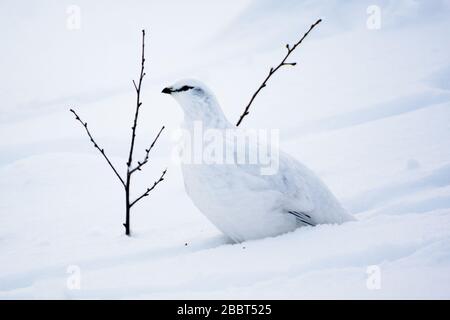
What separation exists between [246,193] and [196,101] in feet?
→ 1.76

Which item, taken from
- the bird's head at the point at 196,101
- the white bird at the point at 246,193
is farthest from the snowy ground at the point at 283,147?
the bird's head at the point at 196,101

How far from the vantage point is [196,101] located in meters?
2.16

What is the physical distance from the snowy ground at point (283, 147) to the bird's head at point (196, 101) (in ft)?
1.91

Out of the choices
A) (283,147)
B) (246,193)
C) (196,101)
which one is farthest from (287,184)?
(283,147)

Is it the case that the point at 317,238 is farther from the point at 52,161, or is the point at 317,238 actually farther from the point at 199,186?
the point at 52,161

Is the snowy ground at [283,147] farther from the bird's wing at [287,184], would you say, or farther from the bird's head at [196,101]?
the bird's head at [196,101]

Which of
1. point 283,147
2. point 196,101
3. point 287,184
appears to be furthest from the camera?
point 283,147

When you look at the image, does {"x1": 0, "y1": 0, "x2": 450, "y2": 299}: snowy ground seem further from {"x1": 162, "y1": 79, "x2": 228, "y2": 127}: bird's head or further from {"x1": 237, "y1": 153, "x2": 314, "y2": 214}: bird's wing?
{"x1": 162, "y1": 79, "x2": 228, "y2": 127}: bird's head

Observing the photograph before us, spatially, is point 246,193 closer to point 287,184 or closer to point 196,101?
point 287,184

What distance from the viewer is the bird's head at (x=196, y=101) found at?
7.07ft

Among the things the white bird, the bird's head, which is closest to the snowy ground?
the white bird
